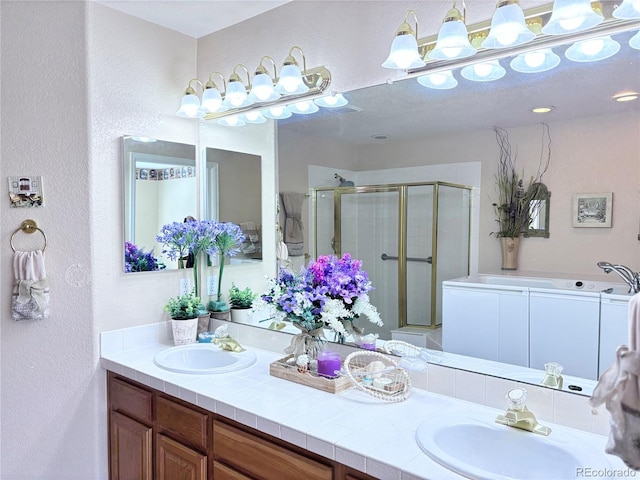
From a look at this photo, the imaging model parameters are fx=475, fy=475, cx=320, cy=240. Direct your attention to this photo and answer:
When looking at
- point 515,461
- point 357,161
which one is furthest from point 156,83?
point 515,461

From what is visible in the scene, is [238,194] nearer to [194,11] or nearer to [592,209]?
[194,11]

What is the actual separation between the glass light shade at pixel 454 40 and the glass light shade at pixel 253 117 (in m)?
1.03

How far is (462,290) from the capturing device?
69.0 inches

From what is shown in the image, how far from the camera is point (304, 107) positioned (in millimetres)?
2236

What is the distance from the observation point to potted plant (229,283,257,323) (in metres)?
2.57

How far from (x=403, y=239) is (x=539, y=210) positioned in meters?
0.53

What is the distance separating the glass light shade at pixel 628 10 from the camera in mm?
1338

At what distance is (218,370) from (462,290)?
1.04 meters

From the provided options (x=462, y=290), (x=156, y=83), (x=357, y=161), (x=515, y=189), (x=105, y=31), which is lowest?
(x=462, y=290)

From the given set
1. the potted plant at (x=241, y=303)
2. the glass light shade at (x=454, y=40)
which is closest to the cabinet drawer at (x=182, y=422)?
the potted plant at (x=241, y=303)

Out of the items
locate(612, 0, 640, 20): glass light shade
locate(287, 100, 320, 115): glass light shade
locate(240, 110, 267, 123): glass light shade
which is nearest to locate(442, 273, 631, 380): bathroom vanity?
locate(612, 0, 640, 20): glass light shade

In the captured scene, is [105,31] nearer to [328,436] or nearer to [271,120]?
[271,120]

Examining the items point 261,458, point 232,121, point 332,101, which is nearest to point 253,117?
point 232,121

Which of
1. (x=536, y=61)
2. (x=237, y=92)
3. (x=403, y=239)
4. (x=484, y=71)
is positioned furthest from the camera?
(x=237, y=92)
